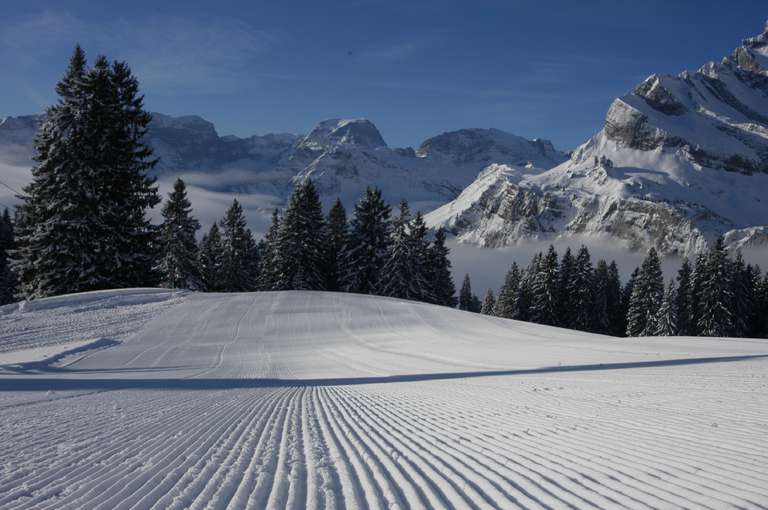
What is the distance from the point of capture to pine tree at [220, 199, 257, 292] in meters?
48.5

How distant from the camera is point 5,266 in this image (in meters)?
50.9

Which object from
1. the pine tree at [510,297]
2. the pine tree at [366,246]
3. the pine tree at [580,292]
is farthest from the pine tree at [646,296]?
the pine tree at [366,246]

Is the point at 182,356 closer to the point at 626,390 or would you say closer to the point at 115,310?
the point at 115,310

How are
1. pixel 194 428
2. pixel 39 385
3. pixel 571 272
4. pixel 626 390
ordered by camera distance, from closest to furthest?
1. pixel 194 428
2. pixel 626 390
3. pixel 39 385
4. pixel 571 272

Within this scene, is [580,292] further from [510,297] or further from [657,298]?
[510,297]

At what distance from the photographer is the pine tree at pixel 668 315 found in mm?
52031

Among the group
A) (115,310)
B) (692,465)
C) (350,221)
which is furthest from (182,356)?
(350,221)

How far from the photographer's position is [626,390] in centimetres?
825

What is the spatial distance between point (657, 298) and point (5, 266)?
223 feet

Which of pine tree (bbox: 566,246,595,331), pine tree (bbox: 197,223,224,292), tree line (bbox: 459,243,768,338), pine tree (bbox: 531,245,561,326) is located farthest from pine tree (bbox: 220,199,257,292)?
pine tree (bbox: 566,246,595,331)

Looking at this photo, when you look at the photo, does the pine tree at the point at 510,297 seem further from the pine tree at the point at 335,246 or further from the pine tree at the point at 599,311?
the pine tree at the point at 335,246

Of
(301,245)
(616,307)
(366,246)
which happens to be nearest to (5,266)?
(301,245)

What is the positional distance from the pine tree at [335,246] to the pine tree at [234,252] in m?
8.29

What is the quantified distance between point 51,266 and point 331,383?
22.4 metres
